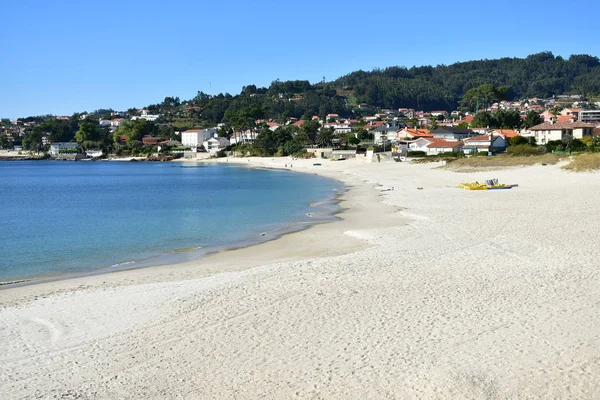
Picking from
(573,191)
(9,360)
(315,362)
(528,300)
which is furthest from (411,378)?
(573,191)

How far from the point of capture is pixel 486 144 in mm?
60344

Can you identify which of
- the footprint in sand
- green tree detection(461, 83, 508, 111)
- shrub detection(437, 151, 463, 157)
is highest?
green tree detection(461, 83, 508, 111)

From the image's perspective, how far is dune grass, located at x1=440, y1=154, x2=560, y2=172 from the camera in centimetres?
4147

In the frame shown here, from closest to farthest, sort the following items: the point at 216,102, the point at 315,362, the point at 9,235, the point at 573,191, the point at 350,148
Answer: the point at 315,362 → the point at 9,235 → the point at 573,191 → the point at 350,148 → the point at 216,102

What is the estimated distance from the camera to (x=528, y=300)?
9.21 meters

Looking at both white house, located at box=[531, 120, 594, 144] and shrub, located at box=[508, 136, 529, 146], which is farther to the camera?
white house, located at box=[531, 120, 594, 144]

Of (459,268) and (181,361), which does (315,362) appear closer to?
(181,361)

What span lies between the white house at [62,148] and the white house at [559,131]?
99.5m

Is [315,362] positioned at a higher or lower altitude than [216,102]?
lower

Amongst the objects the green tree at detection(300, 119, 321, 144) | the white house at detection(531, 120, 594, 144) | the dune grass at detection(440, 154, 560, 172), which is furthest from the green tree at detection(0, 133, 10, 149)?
the dune grass at detection(440, 154, 560, 172)

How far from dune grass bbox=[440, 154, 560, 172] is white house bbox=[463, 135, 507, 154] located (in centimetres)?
1212

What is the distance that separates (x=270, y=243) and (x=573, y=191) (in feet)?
49.2

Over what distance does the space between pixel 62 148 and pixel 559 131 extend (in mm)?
106854

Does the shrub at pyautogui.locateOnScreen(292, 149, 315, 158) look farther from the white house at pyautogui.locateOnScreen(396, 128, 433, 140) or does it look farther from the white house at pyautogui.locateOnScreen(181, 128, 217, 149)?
the white house at pyautogui.locateOnScreen(181, 128, 217, 149)
